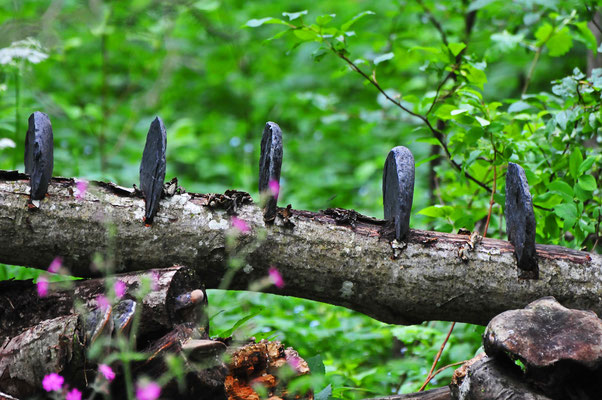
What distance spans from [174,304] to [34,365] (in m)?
0.42

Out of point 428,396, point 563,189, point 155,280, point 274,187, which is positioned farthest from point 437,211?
point 155,280

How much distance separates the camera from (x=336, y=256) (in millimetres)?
2021

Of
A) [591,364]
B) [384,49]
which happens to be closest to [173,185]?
[591,364]

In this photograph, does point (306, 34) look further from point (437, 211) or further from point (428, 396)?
point (428, 396)

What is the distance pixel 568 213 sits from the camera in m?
2.31

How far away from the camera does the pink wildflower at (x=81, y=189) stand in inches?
77.2

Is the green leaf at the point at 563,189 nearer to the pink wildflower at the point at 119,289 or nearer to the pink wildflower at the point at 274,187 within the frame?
the pink wildflower at the point at 274,187

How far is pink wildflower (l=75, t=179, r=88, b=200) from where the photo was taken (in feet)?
6.43

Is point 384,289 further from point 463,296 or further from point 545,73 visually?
point 545,73

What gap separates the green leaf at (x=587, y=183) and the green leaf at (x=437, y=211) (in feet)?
1.91

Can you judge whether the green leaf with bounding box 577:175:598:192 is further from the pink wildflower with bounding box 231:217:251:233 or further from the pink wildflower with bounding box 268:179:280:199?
the pink wildflower with bounding box 231:217:251:233

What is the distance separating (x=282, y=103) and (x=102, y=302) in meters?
6.14

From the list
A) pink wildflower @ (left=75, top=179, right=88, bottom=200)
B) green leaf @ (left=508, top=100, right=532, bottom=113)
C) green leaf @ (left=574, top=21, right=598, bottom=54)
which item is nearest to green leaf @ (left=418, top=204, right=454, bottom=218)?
green leaf @ (left=508, top=100, right=532, bottom=113)

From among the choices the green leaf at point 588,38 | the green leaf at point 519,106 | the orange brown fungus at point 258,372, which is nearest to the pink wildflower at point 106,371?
the orange brown fungus at point 258,372
